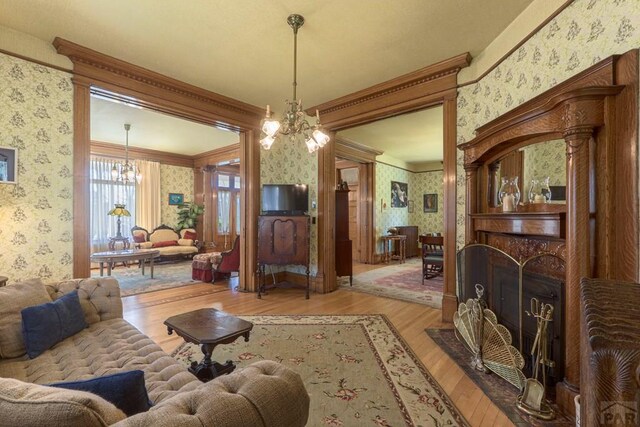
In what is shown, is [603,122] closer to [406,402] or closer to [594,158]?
[594,158]

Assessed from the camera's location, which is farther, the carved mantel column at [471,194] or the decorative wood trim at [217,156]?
the decorative wood trim at [217,156]

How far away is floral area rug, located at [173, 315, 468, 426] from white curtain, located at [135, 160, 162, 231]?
19.0 feet

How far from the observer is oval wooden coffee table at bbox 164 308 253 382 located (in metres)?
1.86

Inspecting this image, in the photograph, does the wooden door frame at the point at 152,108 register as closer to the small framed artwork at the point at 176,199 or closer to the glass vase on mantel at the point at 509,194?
the glass vase on mantel at the point at 509,194

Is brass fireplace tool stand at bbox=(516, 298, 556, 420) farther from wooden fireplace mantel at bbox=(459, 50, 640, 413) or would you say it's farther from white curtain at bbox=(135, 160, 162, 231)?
white curtain at bbox=(135, 160, 162, 231)

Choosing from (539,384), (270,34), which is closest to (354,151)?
(270,34)

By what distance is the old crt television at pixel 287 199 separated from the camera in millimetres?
4566

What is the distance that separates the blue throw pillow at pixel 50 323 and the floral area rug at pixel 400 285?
12.0ft

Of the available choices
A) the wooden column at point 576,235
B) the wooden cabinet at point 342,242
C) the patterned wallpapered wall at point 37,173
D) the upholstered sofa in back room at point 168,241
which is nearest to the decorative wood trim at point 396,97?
the wooden cabinet at point 342,242

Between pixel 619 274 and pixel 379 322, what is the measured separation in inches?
86.4

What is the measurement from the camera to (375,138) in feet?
20.6

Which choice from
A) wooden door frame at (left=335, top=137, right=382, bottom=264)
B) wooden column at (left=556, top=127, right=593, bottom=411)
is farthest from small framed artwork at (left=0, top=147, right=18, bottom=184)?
wooden door frame at (left=335, top=137, right=382, bottom=264)

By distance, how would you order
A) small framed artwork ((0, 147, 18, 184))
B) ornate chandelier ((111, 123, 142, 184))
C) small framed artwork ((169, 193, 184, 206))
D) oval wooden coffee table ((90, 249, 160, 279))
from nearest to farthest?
small framed artwork ((0, 147, 18, 184))
oval wooden coffee table ((90, 249, 160, 279))
ornate chandelier ((111, 123, 142, 184))
small framed artwork ((169, 193, 184, 206))

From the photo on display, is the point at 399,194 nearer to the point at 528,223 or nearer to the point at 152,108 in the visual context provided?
the point at 528,223
